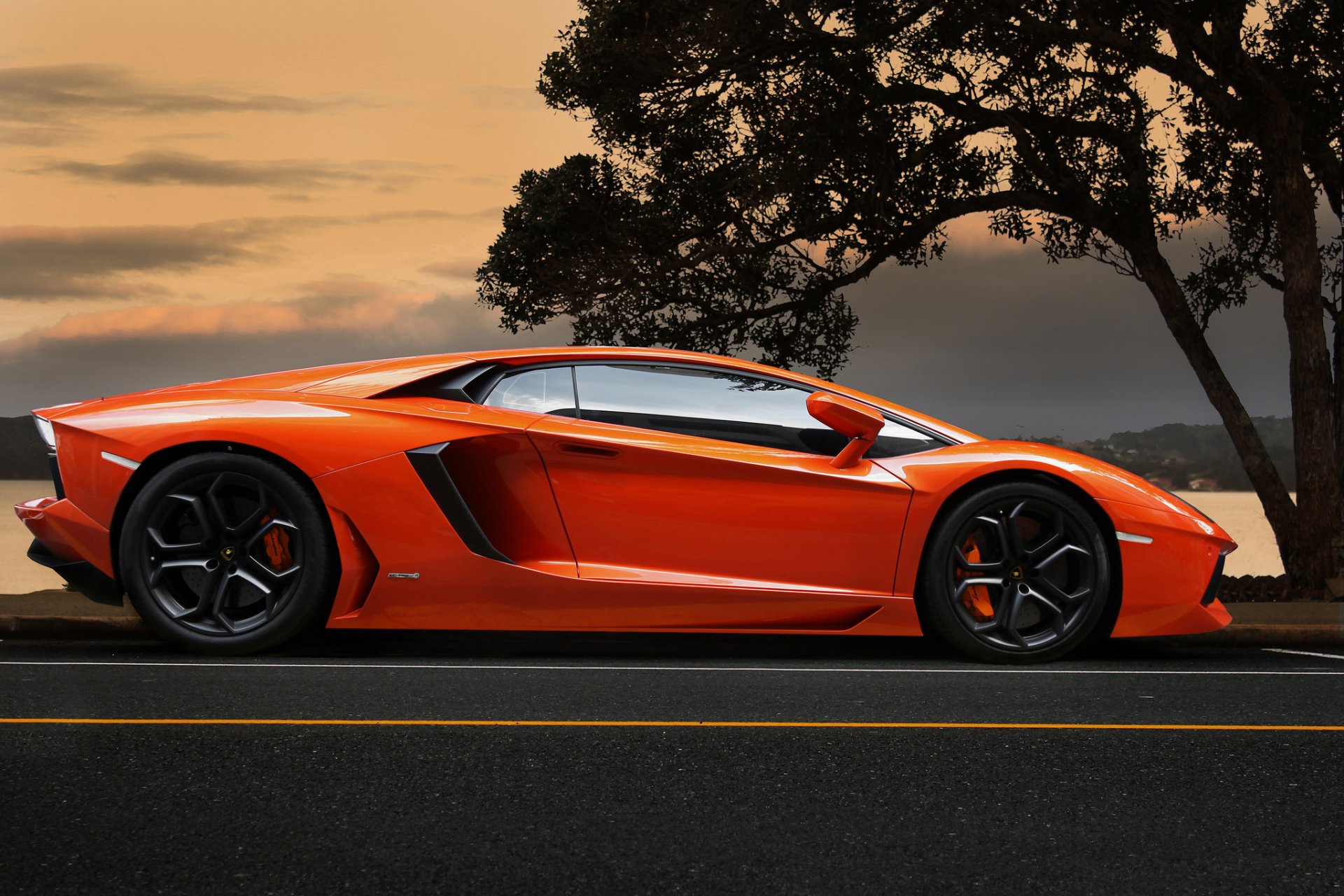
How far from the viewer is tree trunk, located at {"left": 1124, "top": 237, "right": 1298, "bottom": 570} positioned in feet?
40.3

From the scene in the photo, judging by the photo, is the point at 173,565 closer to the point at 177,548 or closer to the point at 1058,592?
the point at 177,548

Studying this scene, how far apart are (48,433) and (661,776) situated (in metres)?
3.39

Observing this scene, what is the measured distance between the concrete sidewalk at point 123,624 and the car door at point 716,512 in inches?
91.5

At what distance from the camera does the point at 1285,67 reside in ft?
41.7

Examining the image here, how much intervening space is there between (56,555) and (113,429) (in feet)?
1.98

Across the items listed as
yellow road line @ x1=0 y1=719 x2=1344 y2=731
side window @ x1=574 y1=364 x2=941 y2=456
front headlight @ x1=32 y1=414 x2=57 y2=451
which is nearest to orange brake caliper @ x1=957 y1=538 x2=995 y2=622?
side window @ x1=574 y1=364 x2=941 y2=456

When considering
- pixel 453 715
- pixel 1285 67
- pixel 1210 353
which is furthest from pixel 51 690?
pixel 1285 67

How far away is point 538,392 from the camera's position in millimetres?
5926

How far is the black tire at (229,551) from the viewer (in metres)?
5.69

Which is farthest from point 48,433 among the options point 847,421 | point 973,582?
point 973,582

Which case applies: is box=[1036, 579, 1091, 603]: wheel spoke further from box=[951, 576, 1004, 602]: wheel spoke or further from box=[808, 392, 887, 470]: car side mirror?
box=[808, 392, 887, 470]: car side mirror

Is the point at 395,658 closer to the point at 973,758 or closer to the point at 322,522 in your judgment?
the point at 322,522

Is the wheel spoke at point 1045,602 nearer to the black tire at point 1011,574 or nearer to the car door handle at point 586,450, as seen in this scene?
the black tire at point 1011,574

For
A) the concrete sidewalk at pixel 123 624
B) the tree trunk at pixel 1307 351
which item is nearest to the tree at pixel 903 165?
the tree trunk at pixel 1307 351
